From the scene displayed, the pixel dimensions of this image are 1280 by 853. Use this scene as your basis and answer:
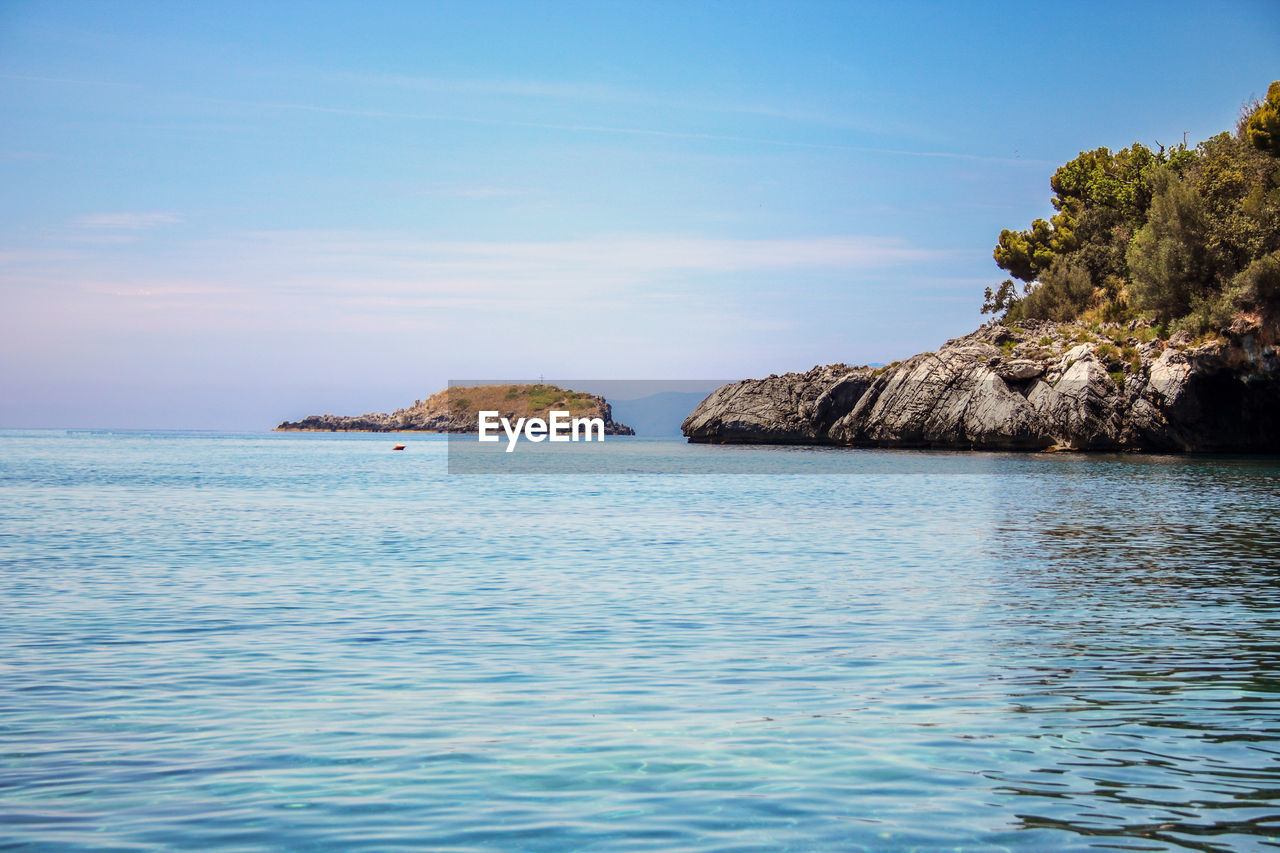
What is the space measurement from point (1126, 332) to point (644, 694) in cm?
8686

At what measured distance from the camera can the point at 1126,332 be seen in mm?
85750

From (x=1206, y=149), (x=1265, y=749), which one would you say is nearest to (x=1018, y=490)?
(x=1265, y=749)

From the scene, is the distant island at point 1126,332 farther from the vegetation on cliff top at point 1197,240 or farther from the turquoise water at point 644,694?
the turquoise water at point 644,694

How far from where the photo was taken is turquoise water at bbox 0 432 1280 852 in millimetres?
7168

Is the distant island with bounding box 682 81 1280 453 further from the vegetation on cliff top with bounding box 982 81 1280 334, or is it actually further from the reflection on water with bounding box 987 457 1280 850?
the reflection on water with bounding box 987 457 1280 850

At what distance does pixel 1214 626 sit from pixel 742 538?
15.2m

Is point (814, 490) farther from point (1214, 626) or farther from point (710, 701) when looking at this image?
point (710, 701)

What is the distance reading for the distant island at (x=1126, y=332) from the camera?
2699 inches

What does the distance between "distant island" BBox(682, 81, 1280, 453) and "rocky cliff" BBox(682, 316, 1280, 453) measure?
15cm

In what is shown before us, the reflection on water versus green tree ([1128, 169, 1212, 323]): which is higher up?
green tree ([1128, 169, 1212, 323])

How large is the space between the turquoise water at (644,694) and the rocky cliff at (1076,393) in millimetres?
50744

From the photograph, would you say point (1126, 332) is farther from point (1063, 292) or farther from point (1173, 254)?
point (1063, 292)

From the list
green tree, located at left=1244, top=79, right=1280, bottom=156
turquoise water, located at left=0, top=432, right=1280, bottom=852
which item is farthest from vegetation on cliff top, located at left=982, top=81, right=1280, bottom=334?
turquoise water, located at left=0, top=432, right=1280, bottom=852

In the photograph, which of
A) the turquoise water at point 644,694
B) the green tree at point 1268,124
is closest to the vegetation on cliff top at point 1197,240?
the green tree at point 1268,124
